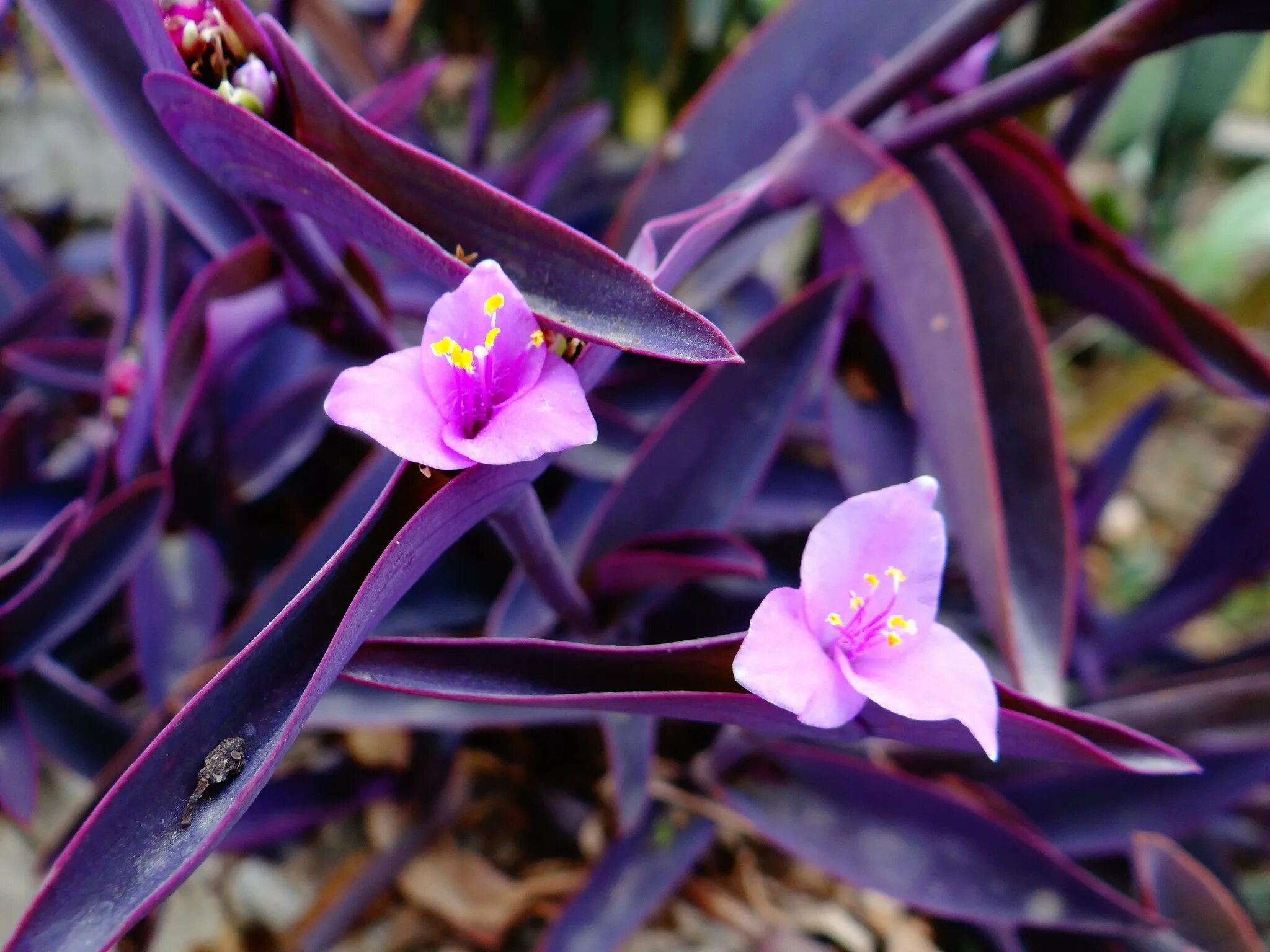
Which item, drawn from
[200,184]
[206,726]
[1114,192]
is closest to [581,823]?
[206,726]

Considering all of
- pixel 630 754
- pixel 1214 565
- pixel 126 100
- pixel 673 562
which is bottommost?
pixel 1214 565

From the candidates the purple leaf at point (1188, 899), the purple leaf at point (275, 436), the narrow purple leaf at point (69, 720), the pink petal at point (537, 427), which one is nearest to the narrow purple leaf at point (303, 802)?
the narrow purple leaf at point (69, 720)

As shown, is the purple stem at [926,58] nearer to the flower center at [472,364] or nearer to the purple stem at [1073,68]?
the purple stem at [1073,68]

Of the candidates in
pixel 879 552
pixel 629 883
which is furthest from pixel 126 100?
pixel 629 883

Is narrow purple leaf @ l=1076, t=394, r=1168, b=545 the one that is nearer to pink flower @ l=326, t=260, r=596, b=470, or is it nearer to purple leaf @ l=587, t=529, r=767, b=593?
purple leaf @ l=587, t=529, r=767, b=593

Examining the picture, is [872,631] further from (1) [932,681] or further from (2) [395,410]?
(2) [395,410]

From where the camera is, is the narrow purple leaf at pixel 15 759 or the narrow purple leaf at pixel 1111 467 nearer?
the narrow purple leaf at pixel 15 759

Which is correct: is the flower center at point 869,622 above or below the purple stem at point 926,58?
below
